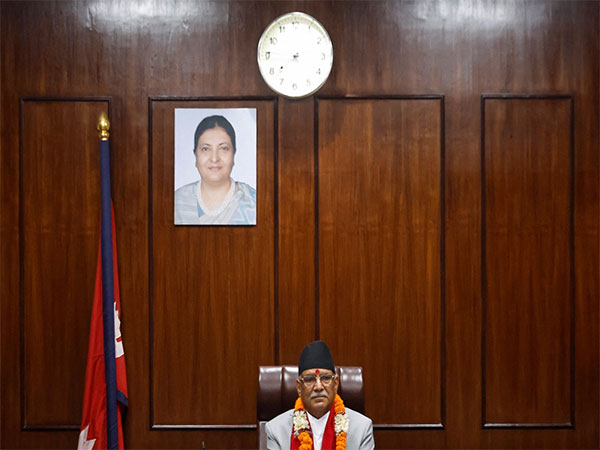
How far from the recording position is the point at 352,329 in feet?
11.4

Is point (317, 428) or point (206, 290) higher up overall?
point (206, 290)

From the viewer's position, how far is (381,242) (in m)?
3.46

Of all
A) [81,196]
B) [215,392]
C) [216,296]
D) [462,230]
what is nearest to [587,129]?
[462,230]

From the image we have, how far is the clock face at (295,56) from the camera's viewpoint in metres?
3.37

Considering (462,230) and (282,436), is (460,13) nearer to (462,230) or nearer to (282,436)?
(462,230)

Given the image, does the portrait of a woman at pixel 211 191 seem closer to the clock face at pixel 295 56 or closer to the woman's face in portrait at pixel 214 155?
the woman's face in portrait at pixel 214 155

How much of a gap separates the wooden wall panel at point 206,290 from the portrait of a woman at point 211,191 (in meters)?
0.05

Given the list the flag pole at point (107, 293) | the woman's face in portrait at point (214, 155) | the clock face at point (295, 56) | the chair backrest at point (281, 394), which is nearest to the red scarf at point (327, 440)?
the chair backrest at point (281, 394)

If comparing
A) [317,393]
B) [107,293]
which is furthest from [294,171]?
[317,393]

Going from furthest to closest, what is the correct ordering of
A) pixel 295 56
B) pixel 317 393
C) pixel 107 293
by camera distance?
pixel 295 56, pixel 107 293, pixel 317 393

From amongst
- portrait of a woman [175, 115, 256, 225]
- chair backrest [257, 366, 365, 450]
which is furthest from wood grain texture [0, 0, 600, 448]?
chair backrest [257, 366, 365, 450]

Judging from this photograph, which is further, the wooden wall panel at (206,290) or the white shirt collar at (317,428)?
the wooden wall panel at (206,290)

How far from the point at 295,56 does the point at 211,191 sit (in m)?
0.95

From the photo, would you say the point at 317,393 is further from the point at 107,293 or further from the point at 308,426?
the point at 107,293
